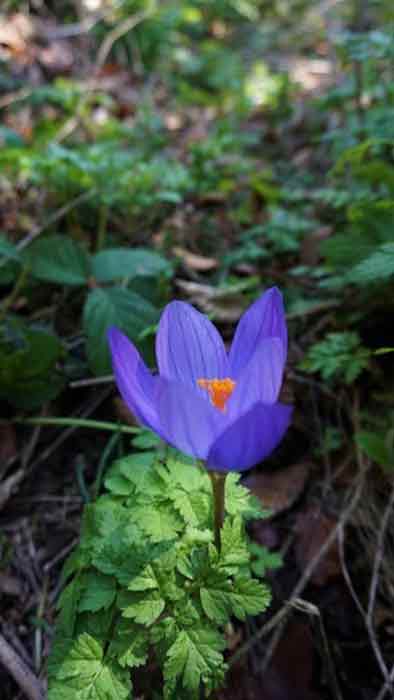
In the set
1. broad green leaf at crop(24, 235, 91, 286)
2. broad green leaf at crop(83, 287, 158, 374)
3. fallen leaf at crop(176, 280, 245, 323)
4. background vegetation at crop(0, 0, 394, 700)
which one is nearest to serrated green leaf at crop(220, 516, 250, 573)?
background vegetation at crop(0, 0, 394, 700)

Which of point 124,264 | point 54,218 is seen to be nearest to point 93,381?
point 124,264

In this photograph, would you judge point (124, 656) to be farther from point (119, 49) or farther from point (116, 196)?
point (119, 49)

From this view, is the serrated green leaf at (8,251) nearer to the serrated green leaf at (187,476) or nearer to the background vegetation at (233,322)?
the background vegetation at (233,322)

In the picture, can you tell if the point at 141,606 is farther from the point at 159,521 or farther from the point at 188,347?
the point at 188,347

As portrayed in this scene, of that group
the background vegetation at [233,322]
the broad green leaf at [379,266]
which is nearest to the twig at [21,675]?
the background vegetation at [233,322]

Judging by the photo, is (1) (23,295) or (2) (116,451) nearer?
(2) (116,451)

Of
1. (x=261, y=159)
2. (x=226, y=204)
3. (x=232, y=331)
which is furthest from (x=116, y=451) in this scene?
(x=261, y=159)
